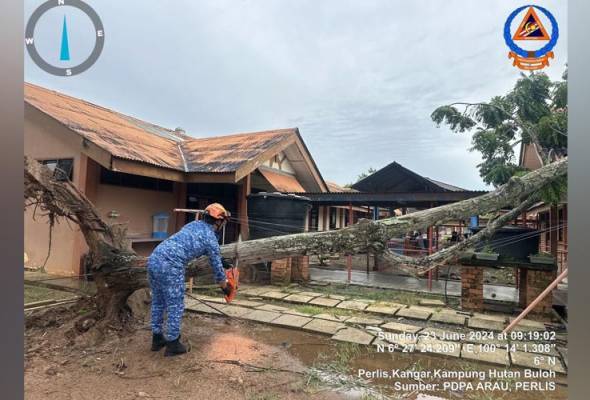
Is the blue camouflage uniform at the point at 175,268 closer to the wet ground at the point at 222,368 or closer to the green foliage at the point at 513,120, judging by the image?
the wet ground at the point at 222,368

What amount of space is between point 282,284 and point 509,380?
490cm

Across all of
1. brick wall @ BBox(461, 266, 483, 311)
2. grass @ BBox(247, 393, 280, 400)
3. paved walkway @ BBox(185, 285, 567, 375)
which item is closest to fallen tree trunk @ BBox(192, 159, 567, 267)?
paved walkway @ BBox(185, 285, 567, 375)

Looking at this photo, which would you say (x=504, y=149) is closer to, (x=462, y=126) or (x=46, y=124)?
(x=462, y=126)

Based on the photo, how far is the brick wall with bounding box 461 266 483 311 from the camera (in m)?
5.37

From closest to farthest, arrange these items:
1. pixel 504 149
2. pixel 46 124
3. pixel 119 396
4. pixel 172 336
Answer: pixel 119 396 → pixel 172 336 → pixel 504 149 → pixel 46 124

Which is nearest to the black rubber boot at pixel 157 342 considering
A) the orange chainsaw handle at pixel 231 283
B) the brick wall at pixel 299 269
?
the orange chainsaw handle at pixel 231 283

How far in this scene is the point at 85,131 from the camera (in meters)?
6.09

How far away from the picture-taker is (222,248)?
13.2 ft

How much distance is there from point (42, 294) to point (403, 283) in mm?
7231

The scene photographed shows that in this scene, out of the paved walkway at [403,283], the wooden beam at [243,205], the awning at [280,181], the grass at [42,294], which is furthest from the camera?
the awning at [280,181]

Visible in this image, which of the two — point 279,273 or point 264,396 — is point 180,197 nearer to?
point 279,273

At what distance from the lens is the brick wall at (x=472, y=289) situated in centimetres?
537

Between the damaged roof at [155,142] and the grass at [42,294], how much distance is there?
255 cm
